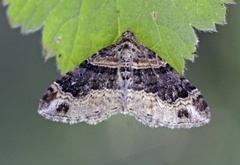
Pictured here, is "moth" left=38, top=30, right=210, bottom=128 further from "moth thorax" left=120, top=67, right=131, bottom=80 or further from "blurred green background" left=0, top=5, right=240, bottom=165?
"blurred green background" left=0, top=5, right=240, bottom=165

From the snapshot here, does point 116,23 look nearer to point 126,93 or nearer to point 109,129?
point 126,93

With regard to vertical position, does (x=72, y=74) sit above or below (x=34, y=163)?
above

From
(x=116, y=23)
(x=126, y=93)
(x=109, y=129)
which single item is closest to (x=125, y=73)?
(x=126, y=93)

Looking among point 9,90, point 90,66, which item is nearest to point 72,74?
point 90,66

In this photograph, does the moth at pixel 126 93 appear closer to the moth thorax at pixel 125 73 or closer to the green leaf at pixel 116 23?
the moth thorax at pixel 125 73

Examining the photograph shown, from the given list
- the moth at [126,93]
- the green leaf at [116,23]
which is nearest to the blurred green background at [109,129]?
the moth at [126,93]

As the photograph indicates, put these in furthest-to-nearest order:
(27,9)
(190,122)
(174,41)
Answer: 1. (190,122)
2. (174,41)
3. (27,9)

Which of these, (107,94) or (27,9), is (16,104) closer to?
(107,94)
